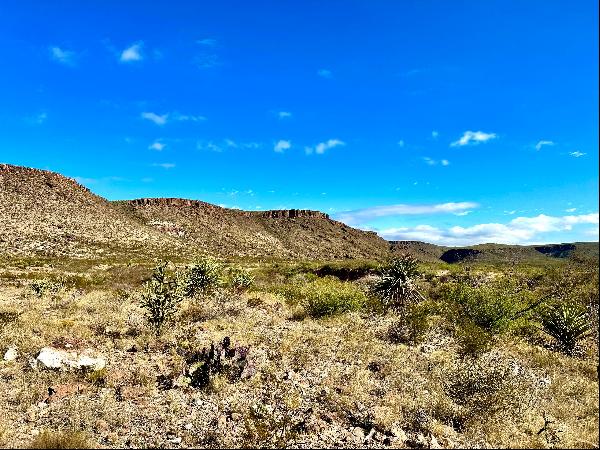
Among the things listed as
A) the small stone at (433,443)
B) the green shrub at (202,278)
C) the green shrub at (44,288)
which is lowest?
the small stone at (433,443)

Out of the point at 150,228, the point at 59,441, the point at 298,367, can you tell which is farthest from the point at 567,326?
the point at 150,228

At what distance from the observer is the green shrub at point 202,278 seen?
2382 centimetres

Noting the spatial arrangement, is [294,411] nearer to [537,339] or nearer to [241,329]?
[241,329]

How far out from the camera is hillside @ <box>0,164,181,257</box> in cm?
7044

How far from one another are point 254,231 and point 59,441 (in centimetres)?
13591

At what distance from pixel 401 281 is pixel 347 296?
4278 millimetres

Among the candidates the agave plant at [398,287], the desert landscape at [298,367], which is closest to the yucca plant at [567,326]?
the desert landscape at [298,367]

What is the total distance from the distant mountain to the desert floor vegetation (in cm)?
1750

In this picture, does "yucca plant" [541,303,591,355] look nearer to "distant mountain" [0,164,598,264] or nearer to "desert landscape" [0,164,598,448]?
"desert landscape" [0,164,598,448]

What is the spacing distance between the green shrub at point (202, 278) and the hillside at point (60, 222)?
51.7 m

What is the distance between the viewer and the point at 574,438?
8.25 metres

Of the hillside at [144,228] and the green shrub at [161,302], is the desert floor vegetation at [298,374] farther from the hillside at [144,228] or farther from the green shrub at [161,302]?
the hillside at [144,228]

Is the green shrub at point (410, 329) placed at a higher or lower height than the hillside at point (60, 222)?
lower

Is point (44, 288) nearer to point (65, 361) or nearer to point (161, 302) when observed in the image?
point (161, 302)
